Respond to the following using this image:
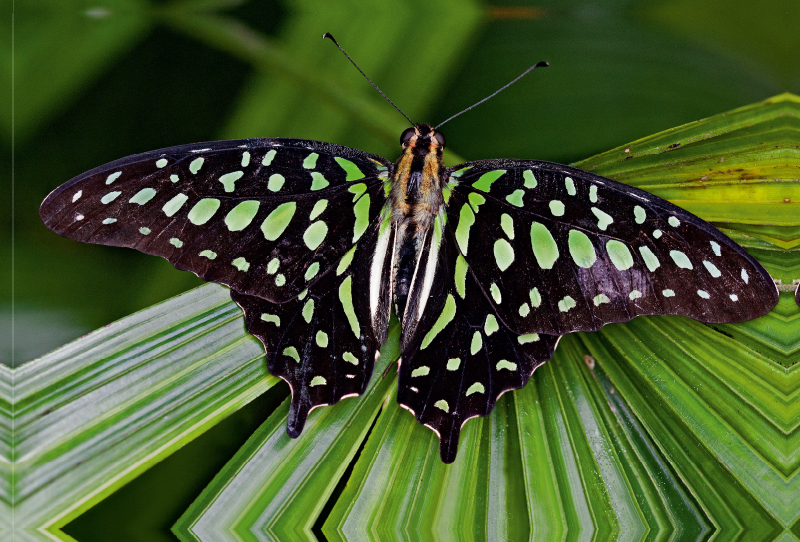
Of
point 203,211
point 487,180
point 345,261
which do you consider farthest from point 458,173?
point 203,211

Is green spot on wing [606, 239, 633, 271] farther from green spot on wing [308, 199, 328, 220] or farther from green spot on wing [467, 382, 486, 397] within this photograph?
green spot on wing [308, 199, 328, 220]

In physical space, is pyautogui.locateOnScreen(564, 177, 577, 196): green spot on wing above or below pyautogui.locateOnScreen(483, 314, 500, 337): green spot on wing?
above

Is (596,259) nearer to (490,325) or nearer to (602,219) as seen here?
(602,219)

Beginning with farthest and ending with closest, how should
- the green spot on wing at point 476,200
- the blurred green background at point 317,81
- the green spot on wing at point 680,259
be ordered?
the blurred green background at point 317,81 < the green spot on wing at point 476,200 < the green spot on wing at point 680,259

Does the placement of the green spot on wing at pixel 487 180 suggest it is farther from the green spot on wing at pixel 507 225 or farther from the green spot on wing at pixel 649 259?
the green spot on wing at pixel 649 259

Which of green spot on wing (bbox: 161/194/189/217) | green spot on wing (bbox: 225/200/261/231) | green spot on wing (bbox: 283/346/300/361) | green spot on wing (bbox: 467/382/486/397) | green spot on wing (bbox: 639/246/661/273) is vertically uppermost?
green spot on wing (bbox: 639/246/661/273)

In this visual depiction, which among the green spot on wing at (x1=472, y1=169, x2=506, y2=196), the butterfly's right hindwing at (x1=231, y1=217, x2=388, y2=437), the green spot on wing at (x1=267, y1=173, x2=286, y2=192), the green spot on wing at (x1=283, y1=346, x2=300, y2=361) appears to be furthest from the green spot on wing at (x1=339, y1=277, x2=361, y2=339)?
the green spot on wing at (x1=472, y1=169, x2=506, y2=196)

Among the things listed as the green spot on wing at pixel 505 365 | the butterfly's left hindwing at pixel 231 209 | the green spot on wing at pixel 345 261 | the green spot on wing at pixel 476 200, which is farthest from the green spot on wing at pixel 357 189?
the green spot on wing at pixel 505 365
